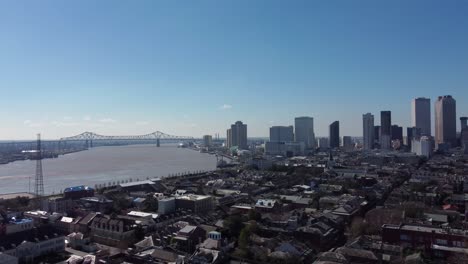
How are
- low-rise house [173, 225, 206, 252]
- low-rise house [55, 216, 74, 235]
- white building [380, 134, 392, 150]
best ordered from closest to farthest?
low-rise house [173, 225, 206, 252] → low-rise house [55, 216, 74, 235] → white building [380, 134, 392, 150]

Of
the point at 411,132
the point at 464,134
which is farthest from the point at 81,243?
the point at 411,132

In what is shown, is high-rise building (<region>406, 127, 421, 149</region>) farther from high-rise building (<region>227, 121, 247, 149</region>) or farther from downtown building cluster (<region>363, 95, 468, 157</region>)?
high-rise building (<region>227, 121, 247, 149</region>)

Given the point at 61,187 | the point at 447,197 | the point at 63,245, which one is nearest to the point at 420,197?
the point at 447,197

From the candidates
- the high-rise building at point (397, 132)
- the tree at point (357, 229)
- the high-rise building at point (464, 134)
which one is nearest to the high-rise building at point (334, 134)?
the high-rise building at point (397, 132)

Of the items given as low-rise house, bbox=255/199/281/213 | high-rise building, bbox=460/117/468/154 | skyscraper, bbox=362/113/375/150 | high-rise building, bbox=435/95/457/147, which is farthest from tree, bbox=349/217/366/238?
high-rise building, bbox=435/95/457/147

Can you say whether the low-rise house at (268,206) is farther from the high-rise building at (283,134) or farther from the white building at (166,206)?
the high-rise building at (283,134)
